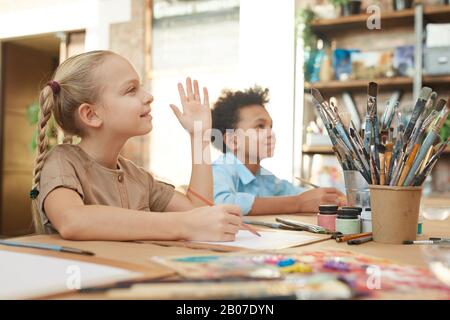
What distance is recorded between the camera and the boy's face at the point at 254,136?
1.70 m

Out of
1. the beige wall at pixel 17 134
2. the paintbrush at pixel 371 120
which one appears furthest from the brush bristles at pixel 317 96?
the beige wall at pixel 17 134

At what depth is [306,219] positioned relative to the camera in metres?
1.20

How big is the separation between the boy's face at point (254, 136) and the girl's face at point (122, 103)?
684 millimetres

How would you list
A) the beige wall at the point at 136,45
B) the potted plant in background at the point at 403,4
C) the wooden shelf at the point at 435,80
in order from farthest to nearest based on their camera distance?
the beige wall at the point at 136,45 < the potted plant in background at the point at 403,4 < the wooden shelf at the point at 435,80

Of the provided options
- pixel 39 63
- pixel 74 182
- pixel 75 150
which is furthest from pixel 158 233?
pixel 39 63

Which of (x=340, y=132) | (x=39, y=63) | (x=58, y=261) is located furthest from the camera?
(x=39, y=63)

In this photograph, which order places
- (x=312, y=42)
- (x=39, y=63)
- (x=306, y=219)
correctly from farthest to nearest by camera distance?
(x=39, y=63) < (x=312, y=42) < (x=306, y=219)

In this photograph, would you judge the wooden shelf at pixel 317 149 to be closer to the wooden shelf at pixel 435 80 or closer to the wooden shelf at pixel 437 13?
the wooden shelf at pixel 435 80

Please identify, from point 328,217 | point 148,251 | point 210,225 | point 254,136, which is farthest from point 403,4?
point 148,251

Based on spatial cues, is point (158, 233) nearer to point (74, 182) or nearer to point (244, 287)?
point (74, 182)

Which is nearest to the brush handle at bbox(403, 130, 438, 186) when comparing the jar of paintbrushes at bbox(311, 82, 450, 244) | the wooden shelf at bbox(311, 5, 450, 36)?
the jar of paintbrushes at bbox(311, 82, 450, 244)

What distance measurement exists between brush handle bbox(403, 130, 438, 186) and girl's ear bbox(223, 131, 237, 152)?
94cm

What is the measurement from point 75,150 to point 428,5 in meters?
2.43

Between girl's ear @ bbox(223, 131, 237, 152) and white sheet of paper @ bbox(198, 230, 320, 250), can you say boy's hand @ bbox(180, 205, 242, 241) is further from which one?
girl's ear @ bbox(223, 131, 237, 152)
